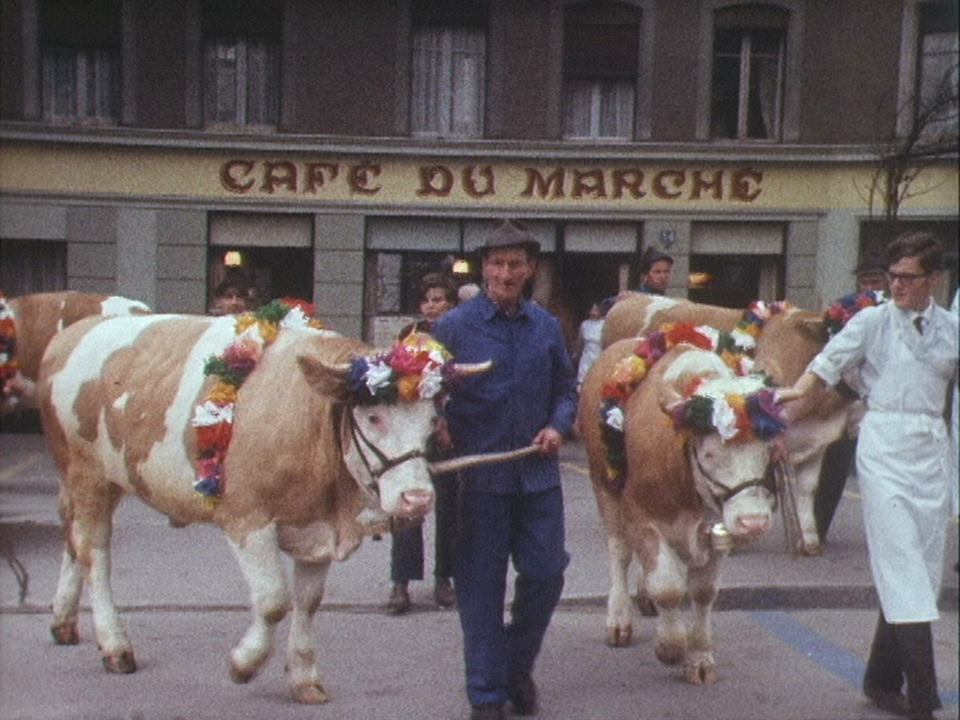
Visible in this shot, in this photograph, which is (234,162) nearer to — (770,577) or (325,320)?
(325,320)

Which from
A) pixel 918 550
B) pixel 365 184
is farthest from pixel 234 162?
pixel 918 550

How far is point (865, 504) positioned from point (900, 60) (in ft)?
4.65

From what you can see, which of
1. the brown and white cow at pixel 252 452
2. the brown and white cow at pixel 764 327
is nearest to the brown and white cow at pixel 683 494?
the brown and white cow at pixel 764 327

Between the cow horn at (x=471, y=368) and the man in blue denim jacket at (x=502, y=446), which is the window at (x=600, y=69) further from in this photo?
the cow horn at (x=471, y=368)

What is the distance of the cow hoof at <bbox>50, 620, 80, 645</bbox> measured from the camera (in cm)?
499

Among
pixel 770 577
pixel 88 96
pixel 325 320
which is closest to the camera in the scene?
pixel 88 96

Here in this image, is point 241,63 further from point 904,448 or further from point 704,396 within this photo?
point 904,448

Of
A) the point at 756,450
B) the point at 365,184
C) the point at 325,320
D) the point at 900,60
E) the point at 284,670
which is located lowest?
the point at 284,670

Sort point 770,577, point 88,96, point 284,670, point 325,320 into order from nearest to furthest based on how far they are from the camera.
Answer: point 88,96
point 325,320
point 284,670
point 770,577

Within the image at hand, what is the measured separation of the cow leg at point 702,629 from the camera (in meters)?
4.97

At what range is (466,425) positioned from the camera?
176 inches

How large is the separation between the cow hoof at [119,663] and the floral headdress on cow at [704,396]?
175 centimetres

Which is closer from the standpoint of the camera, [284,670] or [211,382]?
[211,382]

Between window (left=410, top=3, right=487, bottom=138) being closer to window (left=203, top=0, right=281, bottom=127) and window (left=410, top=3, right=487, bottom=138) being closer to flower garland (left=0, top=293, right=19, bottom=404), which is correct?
window (left=203, top=0, right=281, bottom=127)
